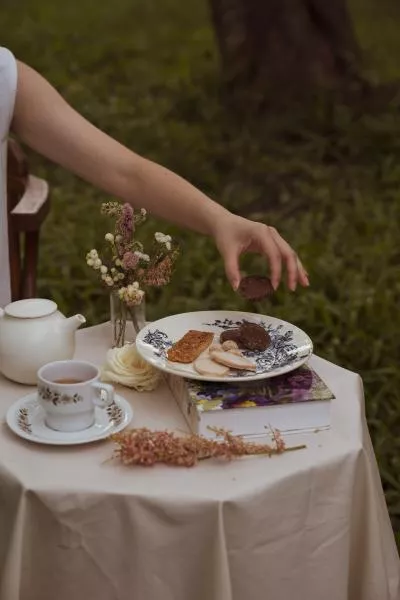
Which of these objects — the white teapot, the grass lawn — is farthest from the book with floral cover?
the grass lawn

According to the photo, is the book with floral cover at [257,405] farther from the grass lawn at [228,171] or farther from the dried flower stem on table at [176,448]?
the grass lawn at [228,171]

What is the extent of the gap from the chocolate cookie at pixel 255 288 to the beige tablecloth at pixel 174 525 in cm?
34

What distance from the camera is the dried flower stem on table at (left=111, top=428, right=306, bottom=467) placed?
1.38 meters

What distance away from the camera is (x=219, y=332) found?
173cm

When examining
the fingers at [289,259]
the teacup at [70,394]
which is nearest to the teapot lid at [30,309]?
the teacup at [70,394]

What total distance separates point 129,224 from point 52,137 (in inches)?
20.7

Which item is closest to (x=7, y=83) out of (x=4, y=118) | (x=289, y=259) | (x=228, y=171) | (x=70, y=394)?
(x=4, y=118)

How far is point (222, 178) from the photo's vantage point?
5250mm

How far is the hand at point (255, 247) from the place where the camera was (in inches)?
67.2

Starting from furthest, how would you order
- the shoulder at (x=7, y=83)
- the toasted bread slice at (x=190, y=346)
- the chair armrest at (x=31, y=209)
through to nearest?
the chair armrest at (x=31, y=209) < the shoulder at (x=7, y=83) < the toasted bread slice at (x=190, y=346)

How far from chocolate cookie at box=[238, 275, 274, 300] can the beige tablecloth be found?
34 cm

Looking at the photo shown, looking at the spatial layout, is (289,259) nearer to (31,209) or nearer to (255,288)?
(255,288)

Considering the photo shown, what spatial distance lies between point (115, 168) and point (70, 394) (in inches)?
30.9

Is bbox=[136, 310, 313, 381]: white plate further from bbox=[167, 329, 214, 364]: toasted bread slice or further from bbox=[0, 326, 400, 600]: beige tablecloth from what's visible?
bbox=[0, 326, 400, 600]: beige tablecloth
